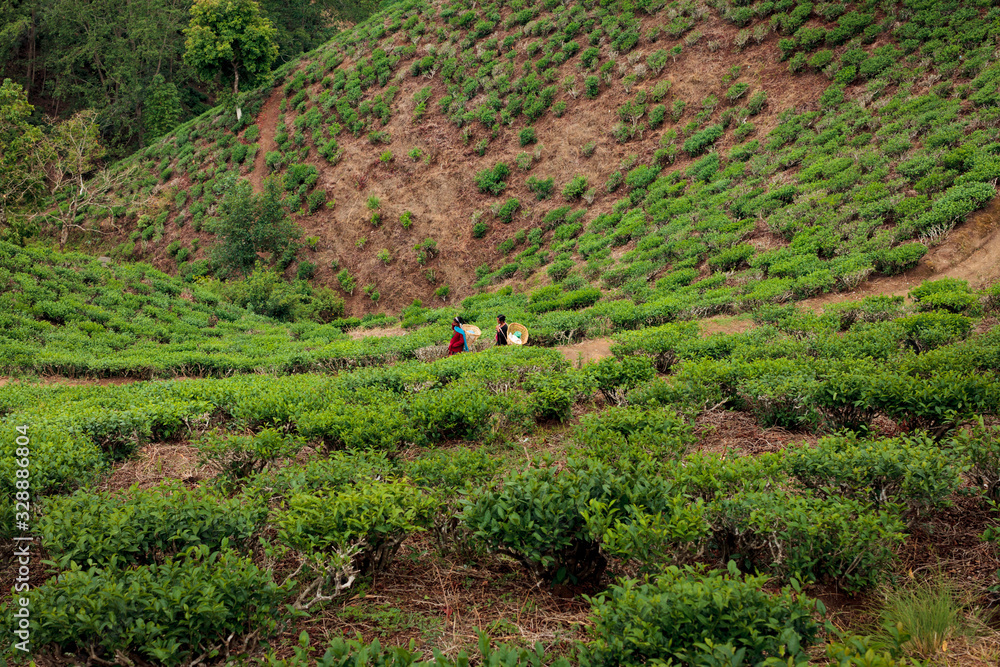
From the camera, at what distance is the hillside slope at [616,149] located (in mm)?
16625

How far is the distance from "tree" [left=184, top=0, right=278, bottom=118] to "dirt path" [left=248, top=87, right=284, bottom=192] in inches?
64.7

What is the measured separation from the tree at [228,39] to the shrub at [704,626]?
1604 inches

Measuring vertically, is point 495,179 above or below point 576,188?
above

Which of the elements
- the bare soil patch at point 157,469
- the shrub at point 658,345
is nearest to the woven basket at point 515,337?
the shrub at point 658,345

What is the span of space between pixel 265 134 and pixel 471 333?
27.7 meters

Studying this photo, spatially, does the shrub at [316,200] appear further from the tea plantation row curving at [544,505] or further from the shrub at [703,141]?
the tea plantation row curving at [544,505]

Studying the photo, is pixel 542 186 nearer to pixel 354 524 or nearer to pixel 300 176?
pixel 300 176

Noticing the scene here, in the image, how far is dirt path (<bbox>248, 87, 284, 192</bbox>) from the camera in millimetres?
35281

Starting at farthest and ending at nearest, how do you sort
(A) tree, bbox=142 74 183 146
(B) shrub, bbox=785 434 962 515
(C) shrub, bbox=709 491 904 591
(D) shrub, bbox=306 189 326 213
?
(A) tree, bbox=142 74 183 146 → (D) shrub, bbox=306 189 326 213 → (B) shrub, bbox=785 434 962 515 → (C) shrub, bbox=709 491 904 591

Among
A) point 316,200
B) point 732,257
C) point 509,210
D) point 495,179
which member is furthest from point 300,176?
point 732,257

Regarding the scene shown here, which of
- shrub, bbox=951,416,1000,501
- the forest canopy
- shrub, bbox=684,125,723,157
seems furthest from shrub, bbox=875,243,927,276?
the forest canopy

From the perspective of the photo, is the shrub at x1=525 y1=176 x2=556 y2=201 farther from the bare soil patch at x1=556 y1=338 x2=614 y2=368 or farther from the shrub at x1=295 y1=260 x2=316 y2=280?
the bare soil patch at x1=556 y1=338 x2=614 y2=368

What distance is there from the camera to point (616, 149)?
88.4 feet

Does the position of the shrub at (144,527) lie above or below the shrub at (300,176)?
below
